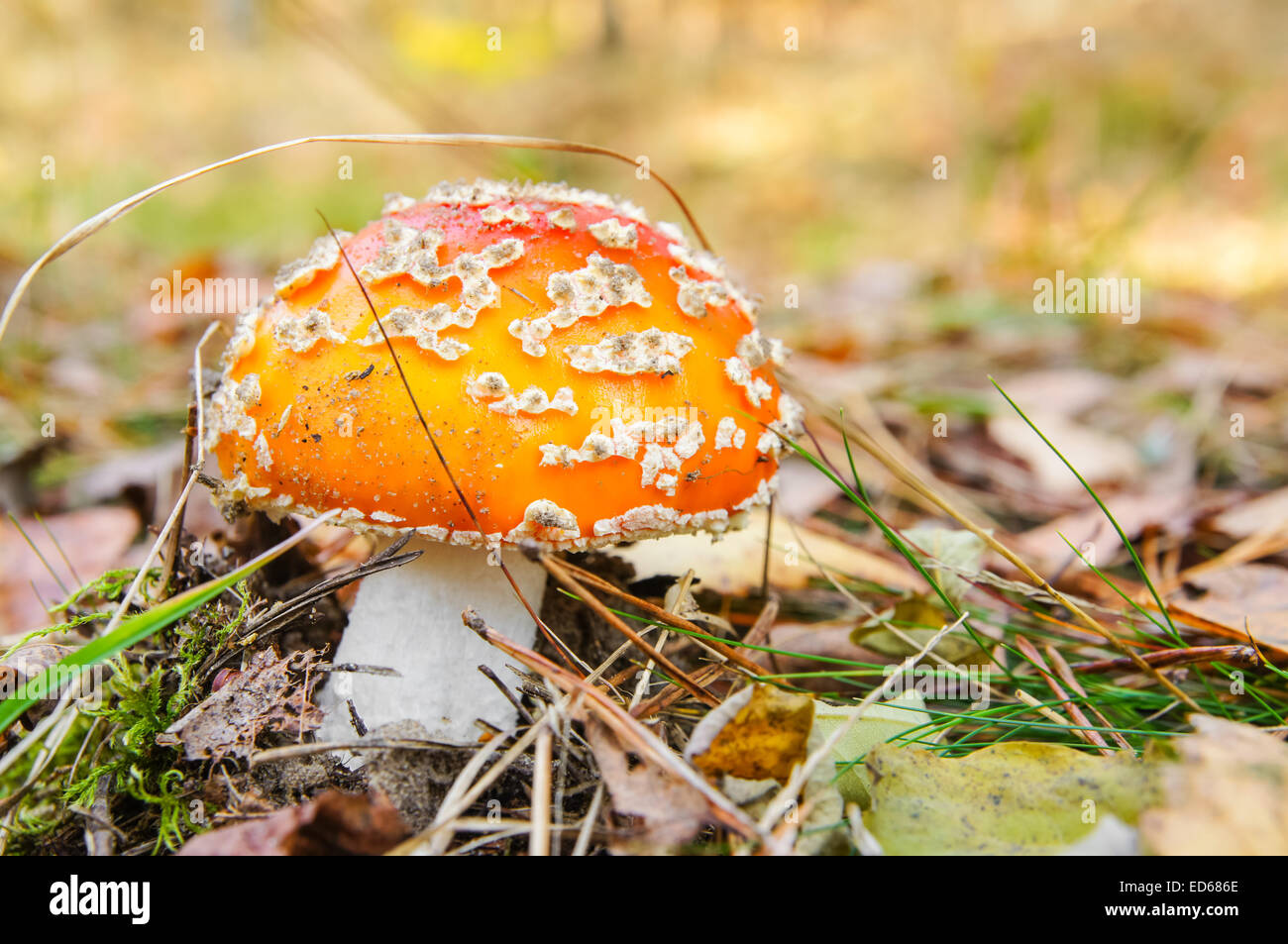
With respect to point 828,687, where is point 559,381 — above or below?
above

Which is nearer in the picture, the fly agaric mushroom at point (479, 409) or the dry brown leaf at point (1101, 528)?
the fly agaric mushroom at point (479, 409)

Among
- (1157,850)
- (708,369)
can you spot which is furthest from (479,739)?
(1157,850)

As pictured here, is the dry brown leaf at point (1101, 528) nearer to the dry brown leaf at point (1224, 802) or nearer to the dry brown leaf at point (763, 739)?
the dry brown leaf at point (1224, 802)

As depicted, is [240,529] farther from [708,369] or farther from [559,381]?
[708,369]

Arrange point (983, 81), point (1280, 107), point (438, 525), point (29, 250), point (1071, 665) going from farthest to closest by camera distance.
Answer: point (1280, 107), point (983, 81), point (29, 250), point (1071, 665), point (438, 525)

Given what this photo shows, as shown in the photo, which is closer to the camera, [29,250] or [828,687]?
[828,687]

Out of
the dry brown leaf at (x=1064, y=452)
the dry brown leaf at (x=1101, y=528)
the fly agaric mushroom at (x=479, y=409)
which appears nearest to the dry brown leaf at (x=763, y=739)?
the fly agaric mushroom at (x=479, y=409)
